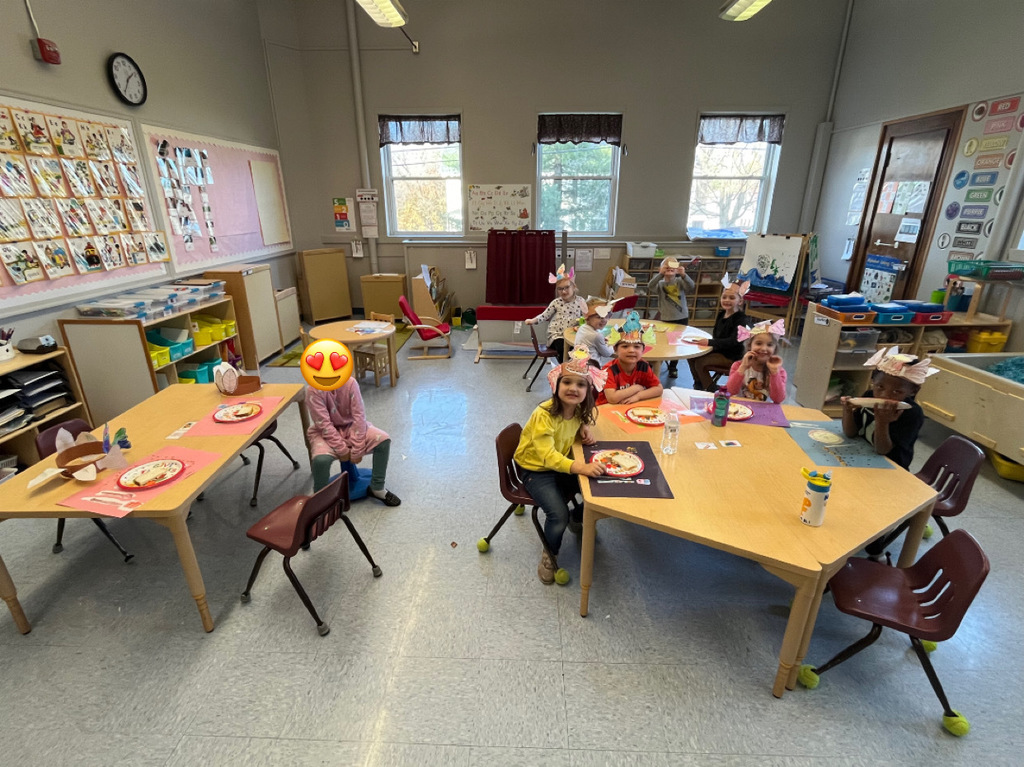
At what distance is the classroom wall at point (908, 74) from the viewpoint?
4.54m

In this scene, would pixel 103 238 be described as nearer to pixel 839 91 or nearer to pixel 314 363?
pixel 314 363

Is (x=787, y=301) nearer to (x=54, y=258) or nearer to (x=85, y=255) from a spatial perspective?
(x=85, y=255)

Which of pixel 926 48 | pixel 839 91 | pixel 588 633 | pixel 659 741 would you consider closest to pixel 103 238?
pixel 588 633

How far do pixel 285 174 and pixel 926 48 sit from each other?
8099mm

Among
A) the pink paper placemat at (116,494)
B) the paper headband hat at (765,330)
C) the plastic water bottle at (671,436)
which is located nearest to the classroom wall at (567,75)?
the paper headband hat at (765,330)

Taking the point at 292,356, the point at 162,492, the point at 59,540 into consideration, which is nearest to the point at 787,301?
the point at 292,356

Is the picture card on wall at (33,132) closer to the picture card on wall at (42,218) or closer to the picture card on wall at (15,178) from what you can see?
the picture card on wall at (15,178)

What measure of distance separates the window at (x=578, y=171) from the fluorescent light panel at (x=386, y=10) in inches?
97.8

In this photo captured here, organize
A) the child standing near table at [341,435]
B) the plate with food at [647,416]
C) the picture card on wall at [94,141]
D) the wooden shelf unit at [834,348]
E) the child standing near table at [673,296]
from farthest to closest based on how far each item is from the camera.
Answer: the child standing near table at [673,296], the wooden shelf unit at [834,348], the picture card on wall at [94,141], the child standing near table at [341,435], the plate with food at [647,416]

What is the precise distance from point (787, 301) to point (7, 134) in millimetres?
7874

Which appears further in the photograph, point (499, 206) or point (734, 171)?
point (499, 206)

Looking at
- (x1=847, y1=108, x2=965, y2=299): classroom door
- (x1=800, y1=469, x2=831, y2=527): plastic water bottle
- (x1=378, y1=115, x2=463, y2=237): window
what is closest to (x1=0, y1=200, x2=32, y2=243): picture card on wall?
(x1=378, y1=115, x2=463, y2=237): window

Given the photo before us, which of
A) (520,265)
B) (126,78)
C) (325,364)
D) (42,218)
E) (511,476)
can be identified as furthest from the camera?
(520,265)

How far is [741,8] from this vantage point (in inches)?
197
